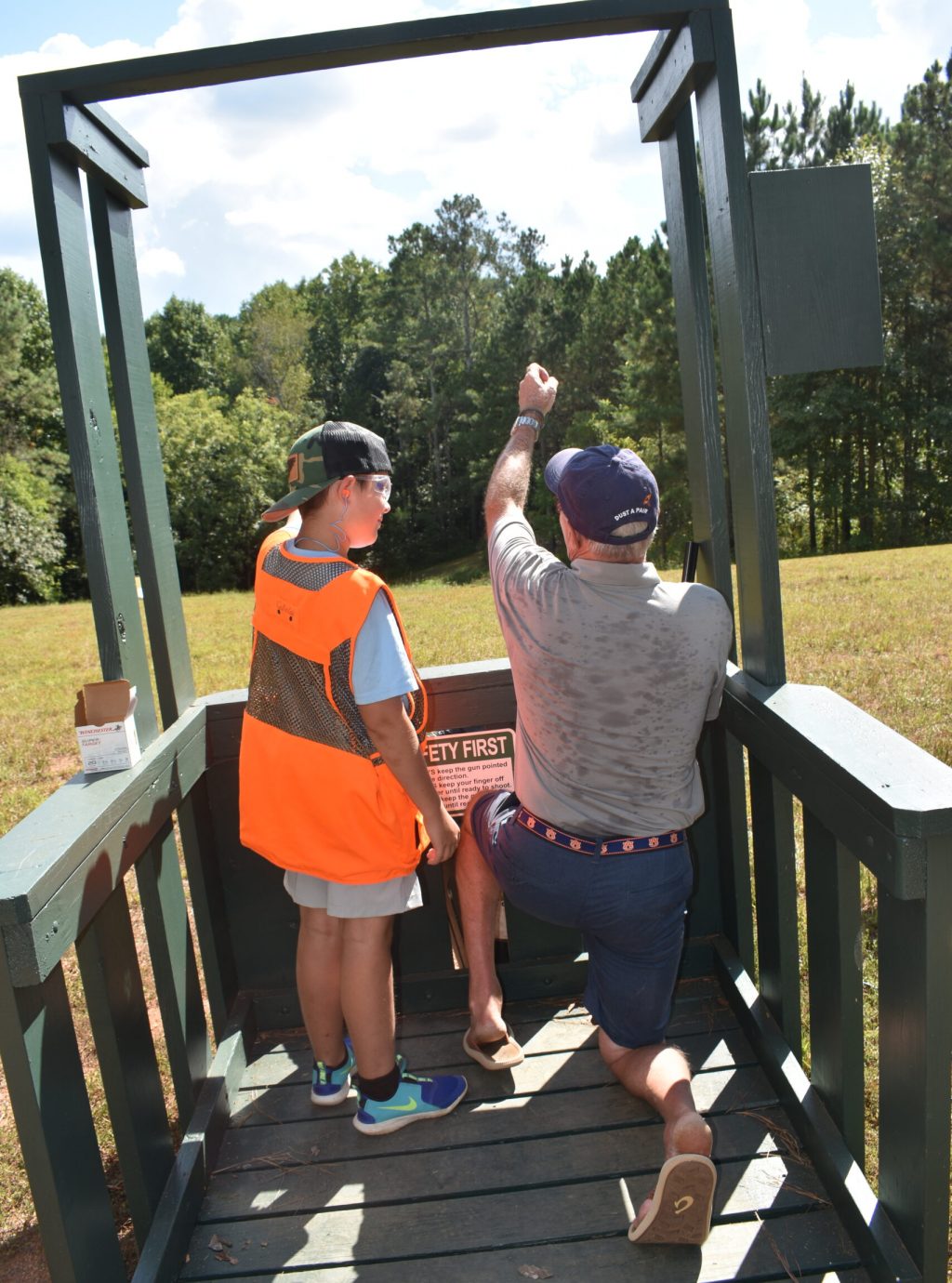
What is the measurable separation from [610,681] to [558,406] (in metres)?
38.1

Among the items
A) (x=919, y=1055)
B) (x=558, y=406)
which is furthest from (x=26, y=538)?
(x=919, y=1055)

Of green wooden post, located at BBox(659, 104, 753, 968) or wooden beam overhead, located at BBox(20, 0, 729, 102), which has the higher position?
wooden beam overhead, located at BBox(20, 0, 729, 102)

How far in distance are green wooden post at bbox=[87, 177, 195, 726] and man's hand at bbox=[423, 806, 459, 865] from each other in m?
0.82

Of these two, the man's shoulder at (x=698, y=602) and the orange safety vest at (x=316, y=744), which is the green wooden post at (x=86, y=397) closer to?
the orange safety vest at (x=316, y=744)

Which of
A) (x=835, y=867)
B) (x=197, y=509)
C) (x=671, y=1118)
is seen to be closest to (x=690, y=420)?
(x=835, y=867)

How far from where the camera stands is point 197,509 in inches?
1453

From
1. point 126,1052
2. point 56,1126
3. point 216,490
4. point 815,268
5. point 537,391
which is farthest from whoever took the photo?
point 216,490

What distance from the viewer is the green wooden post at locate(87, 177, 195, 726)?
258 cm

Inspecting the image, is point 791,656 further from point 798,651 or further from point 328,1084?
point 328,1084

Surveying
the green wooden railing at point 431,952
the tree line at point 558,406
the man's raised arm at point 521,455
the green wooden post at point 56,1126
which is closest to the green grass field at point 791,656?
the green wooden railing at point 431,952

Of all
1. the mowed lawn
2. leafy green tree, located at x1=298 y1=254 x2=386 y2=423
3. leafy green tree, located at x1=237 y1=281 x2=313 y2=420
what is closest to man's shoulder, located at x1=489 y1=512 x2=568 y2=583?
the mowed lawn

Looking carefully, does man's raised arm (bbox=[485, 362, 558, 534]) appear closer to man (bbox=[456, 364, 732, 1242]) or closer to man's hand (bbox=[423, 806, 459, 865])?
man (bbox=[456, 364, 732, 1242])

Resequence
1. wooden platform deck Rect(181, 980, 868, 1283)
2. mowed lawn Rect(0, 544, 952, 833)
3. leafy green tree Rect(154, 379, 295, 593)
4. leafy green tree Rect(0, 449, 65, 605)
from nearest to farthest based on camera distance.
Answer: wooden platform deck Rect(181, 980, 868, 1283) < mowed lawn Rect(0, 544, 952, 833) < leafy green tree Rect(0, 449, 65, 605) < leafy green tree Rect(154, 379, 295, 593)

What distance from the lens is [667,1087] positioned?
7.31 ft
